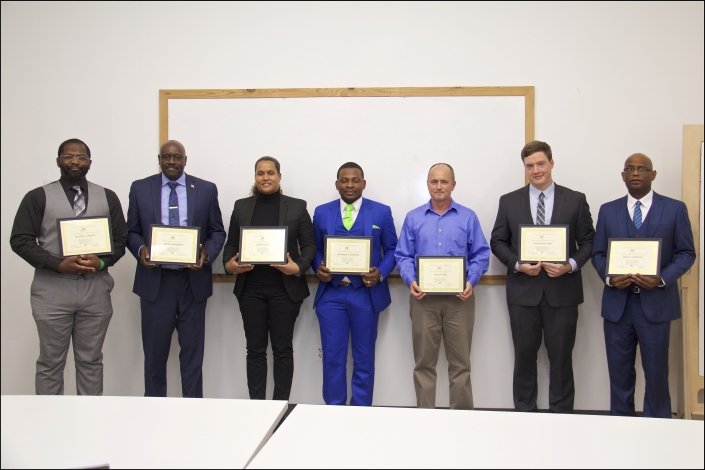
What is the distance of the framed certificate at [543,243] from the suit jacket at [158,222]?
78.3 inches

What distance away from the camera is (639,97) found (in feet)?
12.1

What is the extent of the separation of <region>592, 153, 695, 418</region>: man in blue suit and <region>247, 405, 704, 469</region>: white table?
75.9 inches

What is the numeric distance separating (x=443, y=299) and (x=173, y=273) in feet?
5.92

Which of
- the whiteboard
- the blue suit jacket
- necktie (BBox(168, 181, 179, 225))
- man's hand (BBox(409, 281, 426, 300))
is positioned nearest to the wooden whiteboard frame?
the whiteboard

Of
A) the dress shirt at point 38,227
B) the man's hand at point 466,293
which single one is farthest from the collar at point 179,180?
the man's hand at point 466,293

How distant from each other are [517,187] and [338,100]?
150cm

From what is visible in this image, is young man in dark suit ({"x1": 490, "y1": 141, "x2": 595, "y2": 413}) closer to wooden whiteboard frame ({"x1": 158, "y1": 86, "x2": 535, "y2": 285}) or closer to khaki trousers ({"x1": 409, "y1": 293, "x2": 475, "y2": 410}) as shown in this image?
khaki trousers ({"x1": 409, "y1": 293, "x2": 475, "y2": 410})

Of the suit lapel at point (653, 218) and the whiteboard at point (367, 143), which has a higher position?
the whiteboard at point (367, 143)

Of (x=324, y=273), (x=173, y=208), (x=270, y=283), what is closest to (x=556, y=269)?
(x=324, y=273)

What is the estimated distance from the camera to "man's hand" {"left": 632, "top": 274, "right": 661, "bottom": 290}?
9.68 ft

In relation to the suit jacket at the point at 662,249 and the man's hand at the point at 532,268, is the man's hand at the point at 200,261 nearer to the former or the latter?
the man's hand at the point at 532,268

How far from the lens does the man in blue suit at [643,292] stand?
3047 mm

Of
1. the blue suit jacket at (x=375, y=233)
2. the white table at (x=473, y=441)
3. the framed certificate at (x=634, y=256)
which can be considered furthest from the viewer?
the blue suit jacket at (x=375, y=233)

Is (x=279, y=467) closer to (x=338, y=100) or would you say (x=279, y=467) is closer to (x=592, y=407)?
(x=338, y=100)
